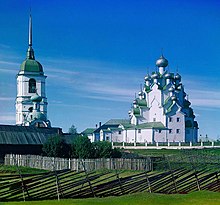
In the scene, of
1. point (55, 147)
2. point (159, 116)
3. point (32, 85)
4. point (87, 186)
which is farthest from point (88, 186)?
point (32, 85)

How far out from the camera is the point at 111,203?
20.2 meters

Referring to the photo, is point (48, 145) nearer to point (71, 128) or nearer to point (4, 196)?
point (4, 196)

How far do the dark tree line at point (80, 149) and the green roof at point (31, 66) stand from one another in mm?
50171

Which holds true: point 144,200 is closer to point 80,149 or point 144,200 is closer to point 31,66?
point 80,149

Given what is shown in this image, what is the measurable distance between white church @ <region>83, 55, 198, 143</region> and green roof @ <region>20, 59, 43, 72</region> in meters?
17.8

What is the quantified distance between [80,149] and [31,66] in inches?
2103

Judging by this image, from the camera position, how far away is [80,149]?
172ft

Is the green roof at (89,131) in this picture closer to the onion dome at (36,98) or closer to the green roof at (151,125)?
the green roof at (151,125)

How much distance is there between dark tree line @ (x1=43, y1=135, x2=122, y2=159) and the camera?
170ft

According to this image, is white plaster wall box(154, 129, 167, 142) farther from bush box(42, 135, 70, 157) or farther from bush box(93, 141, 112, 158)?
bush box(93, 141, 112, 158)

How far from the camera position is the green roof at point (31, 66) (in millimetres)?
102438

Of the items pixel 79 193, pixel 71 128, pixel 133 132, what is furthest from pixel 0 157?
pixel 71 128

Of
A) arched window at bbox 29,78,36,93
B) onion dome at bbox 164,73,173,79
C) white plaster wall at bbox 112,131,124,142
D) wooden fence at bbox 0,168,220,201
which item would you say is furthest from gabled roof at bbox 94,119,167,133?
wooden fence at bbox 0,168,220,201

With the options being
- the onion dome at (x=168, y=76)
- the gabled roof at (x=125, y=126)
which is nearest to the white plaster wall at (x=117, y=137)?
the gabled roof at (x=125, y=126)
